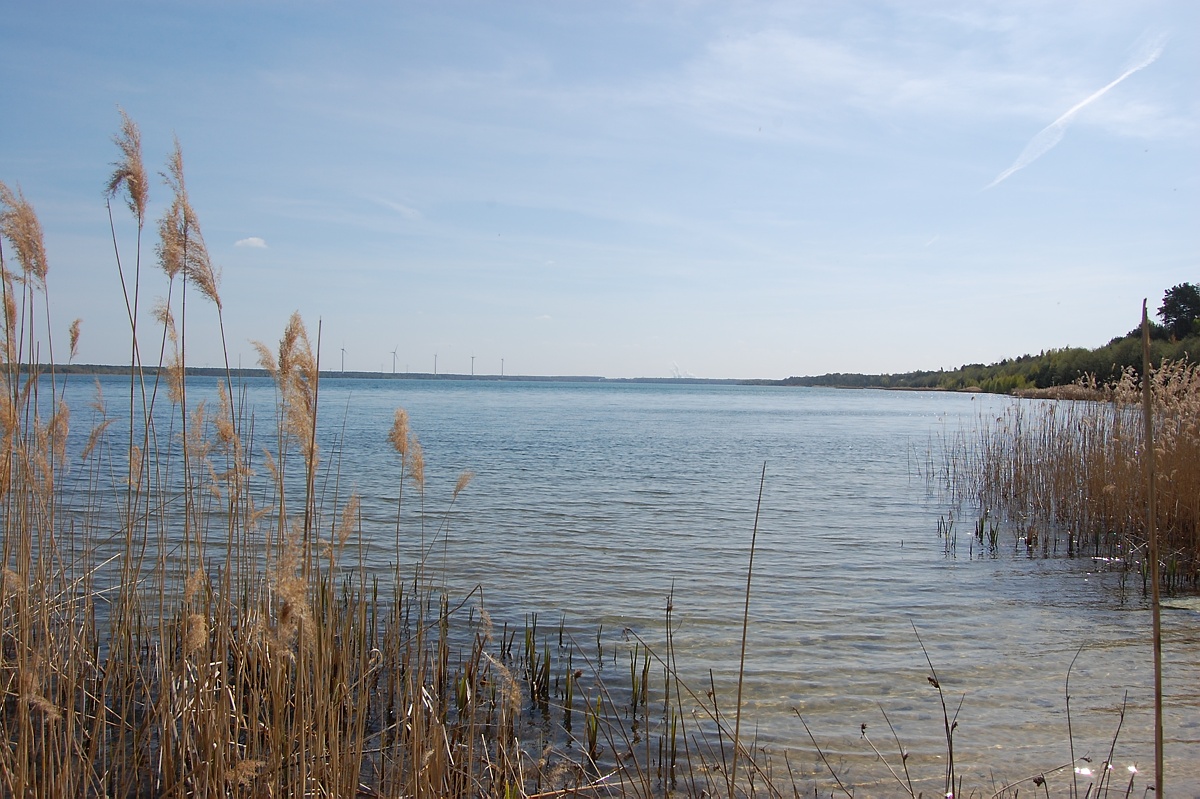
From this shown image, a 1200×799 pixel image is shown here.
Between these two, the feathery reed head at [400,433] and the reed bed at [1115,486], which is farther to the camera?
the reed bed at [1115,486]

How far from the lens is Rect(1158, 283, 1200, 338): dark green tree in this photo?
38.3 meters

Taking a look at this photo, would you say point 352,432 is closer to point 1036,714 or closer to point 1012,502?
point 1012,502

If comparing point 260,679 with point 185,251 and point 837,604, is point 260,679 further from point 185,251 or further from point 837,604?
point 837,604

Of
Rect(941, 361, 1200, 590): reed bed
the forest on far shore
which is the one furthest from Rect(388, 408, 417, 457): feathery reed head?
the forest on far shore

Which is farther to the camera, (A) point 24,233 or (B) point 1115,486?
(B) point 1115,486

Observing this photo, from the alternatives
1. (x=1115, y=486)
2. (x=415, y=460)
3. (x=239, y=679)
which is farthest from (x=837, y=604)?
(x=239, y=679)

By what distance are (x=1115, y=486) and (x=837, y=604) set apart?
4788 millimetres

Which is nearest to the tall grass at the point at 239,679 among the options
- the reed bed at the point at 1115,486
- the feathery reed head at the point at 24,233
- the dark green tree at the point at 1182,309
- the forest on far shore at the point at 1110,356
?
the feathery reed head at the point at 24,233

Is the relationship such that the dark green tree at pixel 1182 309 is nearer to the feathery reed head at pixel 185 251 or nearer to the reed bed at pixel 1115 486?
→ the reed bed at pixel 1115 486

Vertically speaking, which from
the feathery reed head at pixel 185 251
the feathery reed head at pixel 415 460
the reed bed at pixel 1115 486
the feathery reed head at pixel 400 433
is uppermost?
the feathery reed head at pixel 185 251

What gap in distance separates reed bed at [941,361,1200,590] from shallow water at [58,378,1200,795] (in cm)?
59

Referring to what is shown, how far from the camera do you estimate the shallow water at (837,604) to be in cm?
477

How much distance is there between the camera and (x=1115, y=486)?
1002cm

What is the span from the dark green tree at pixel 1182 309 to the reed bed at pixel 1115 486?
3137 centimetres
